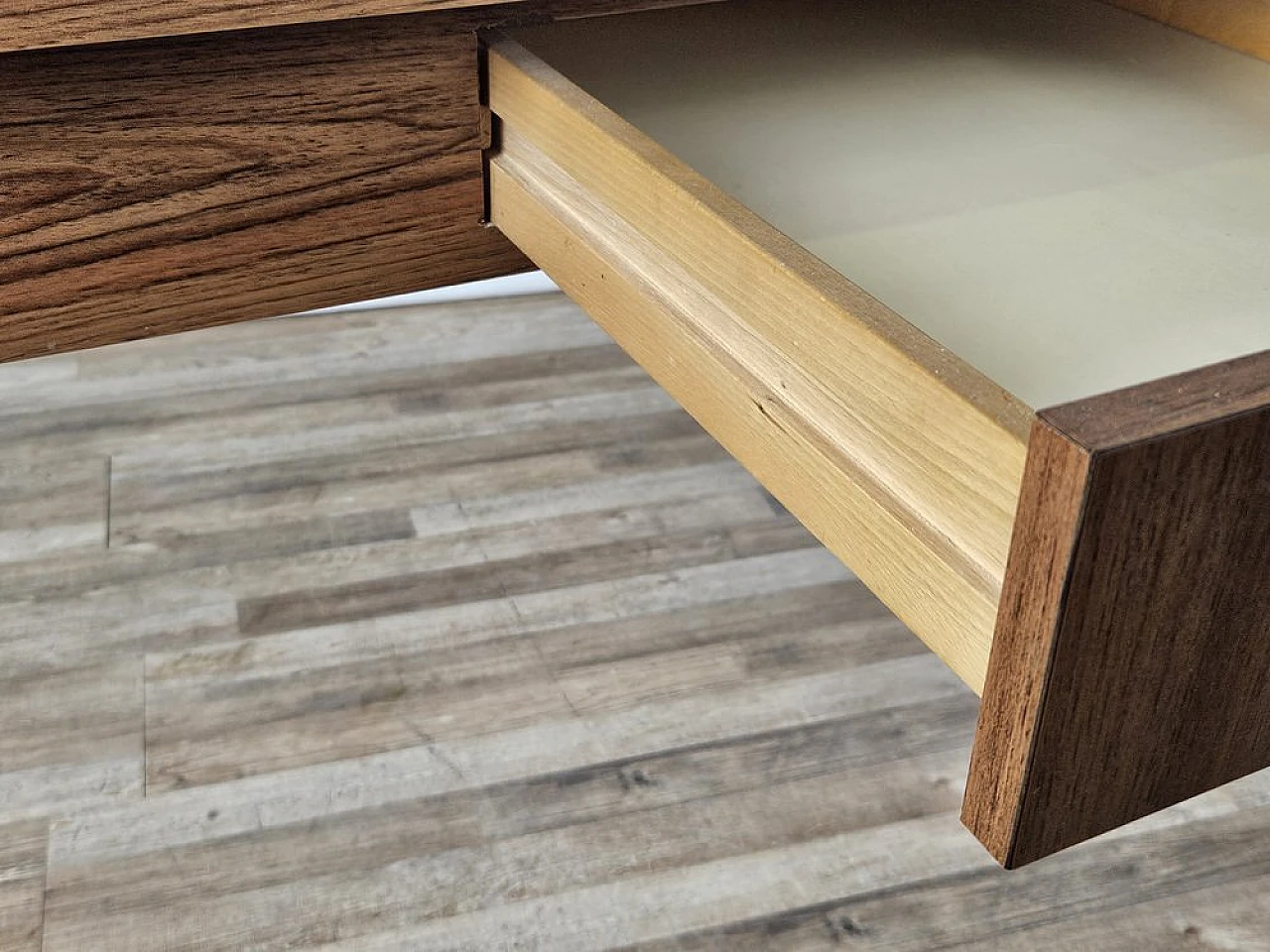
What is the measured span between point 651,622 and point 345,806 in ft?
0.91

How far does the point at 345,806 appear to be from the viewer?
0.88 m

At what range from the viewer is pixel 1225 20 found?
2.58 ft

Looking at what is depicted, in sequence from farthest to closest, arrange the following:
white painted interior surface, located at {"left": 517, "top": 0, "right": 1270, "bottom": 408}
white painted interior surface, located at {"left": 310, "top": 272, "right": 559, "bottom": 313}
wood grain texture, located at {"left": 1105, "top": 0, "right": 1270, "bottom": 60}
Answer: white painted interior surface, located at {"left": 310, "top": 272, "right": 559, "bottom": 313}
wood grain texture, located at {"left": 1105, "top": 0, "right": 1270, "bottom": 60}
white painted interior surface, located at {"left": 517, "top": 0, "right": 1270, "bottom": 408}

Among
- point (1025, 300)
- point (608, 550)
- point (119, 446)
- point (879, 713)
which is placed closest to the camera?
point (1025, 300)

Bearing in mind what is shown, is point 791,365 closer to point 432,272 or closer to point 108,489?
point 432,272

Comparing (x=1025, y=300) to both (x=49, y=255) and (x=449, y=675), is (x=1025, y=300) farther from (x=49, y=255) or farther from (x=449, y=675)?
(x=449, y=675)

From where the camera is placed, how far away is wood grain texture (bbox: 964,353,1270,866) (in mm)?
339

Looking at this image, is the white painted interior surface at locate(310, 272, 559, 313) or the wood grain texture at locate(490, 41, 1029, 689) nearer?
the wood grain texture at locate(490, 41, 1029, 689)

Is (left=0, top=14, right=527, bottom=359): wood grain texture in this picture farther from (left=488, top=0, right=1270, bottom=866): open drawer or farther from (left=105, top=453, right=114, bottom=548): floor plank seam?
(left=105, top=453, right=114, bottom=548): floor plank seam

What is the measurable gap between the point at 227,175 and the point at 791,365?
32cm

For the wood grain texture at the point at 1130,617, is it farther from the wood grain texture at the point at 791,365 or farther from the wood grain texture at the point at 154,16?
the wood grain texture at the point at 154,16

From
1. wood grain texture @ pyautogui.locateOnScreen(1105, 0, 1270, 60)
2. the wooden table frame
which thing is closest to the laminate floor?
the wooden table frame

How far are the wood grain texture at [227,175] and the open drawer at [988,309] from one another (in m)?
0.04

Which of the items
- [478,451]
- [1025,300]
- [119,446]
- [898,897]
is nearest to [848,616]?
[898,897]
